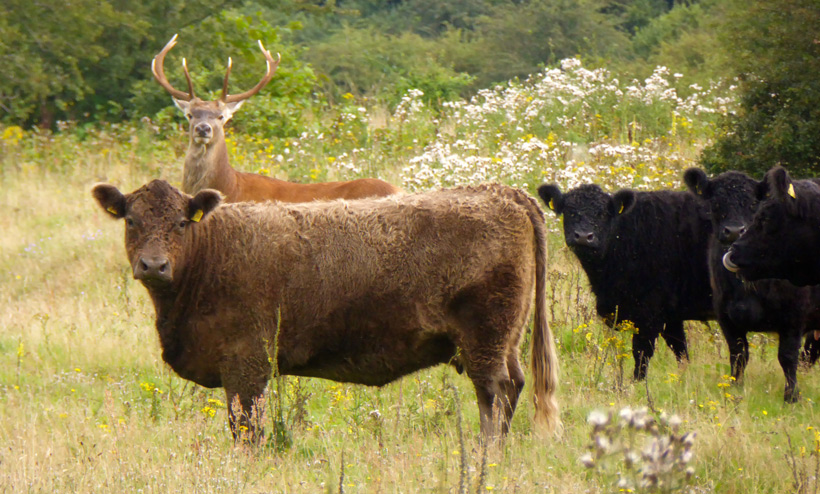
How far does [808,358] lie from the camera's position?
793cm

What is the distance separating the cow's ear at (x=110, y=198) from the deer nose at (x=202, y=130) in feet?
15.1

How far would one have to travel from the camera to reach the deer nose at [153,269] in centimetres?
521

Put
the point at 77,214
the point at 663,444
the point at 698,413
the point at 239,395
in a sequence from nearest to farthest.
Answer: the point at 663,444, the point at 239,395, the point at 698,413, the point at 77,214

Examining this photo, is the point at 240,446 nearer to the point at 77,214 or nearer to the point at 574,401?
the point at 574,401

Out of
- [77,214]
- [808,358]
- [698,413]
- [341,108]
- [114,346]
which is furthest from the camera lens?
[341,108]

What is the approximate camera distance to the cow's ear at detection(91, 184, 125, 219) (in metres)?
5.53

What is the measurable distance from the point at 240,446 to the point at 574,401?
2756 mm

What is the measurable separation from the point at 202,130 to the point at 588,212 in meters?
4.54

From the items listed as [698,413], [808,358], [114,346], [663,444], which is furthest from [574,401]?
[114,346]

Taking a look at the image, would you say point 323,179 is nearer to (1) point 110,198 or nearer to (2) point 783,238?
(1) point 110,198

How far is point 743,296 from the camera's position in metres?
7.03

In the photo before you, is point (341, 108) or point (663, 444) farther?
point (341, 108)

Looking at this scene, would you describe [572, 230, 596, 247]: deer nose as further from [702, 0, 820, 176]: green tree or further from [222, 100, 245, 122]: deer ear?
[222, 100, 245, 122]: deer ear

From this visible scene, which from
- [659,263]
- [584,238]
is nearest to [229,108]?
[584,238]
